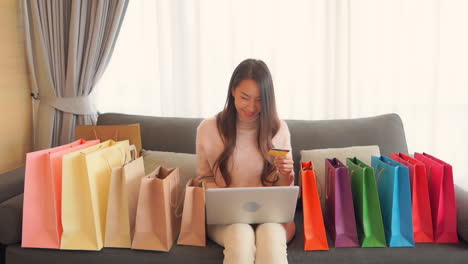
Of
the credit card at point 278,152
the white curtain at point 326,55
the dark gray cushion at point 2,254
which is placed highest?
the white curtain at point 326,55

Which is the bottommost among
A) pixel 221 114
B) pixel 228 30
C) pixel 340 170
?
pixel 340 170

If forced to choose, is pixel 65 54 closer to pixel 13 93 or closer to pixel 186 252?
pixel 13 93

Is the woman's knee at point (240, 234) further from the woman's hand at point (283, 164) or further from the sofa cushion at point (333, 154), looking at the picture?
the sofa cushion at point (333, 154)

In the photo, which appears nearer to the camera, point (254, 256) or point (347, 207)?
point (254, 256)

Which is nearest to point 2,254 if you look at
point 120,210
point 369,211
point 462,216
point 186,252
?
point 120,210

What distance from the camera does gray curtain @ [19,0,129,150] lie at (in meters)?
2.74

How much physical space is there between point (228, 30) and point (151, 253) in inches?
61.3

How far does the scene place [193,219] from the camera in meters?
1.89

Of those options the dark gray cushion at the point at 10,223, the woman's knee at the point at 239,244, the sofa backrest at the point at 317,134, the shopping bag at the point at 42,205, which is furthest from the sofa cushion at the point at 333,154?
the dark gray cushion at the point at 10,223

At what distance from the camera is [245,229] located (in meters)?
1.76

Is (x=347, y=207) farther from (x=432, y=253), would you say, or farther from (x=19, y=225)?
(x=19, y=225)

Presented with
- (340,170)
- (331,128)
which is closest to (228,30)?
(331,128)

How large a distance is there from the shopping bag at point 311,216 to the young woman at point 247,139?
4.2 inches

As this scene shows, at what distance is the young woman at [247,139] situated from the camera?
6.55 feet
